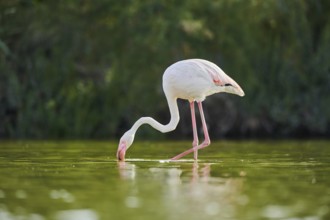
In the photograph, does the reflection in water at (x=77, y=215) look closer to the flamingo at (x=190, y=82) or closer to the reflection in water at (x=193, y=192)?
the reflection in water at (x=193, y=192)

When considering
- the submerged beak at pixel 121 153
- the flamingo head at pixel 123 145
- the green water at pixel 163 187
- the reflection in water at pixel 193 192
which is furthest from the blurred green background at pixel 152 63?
the reflection in water at pixel 193 192

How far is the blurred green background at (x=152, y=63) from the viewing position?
2377cm

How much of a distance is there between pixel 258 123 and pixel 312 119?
1409 mm

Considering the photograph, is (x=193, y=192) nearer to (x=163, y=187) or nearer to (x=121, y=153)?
(x=163, y=187)

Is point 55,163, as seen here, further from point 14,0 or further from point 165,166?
point 14,0

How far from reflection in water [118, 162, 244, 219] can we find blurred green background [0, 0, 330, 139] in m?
12.2

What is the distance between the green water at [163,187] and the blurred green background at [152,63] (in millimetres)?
9651

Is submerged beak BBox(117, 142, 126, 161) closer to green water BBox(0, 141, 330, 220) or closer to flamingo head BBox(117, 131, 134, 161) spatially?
flamingo head BBox(117, 131, 134, 161)

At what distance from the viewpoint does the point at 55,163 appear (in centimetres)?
1257

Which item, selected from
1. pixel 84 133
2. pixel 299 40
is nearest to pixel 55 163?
pixel 84 133

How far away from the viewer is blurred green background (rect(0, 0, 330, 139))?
2377 centimetres

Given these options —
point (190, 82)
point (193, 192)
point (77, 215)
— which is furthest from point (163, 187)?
point (190, 82)

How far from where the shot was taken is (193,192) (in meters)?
8.62

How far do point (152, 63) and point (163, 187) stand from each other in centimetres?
1504
